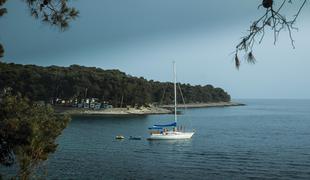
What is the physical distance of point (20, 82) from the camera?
98875 millimetres

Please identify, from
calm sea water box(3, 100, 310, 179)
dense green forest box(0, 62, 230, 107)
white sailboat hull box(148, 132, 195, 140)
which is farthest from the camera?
dense green forest box(0, 62, 230, 107)

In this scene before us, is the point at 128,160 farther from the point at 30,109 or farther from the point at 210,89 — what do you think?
the point at 210,89

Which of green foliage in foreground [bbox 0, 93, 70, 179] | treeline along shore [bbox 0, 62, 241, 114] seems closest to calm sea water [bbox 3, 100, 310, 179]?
green foliage in foreground [bbox 0, 93, 70, 179]

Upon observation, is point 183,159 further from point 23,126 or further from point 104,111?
point 104,111

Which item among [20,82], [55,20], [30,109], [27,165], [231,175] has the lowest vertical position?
[231,175]

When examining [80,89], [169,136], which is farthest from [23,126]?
[80,89]

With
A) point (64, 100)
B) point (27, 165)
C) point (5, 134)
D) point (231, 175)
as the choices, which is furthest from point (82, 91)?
point (27, 165)

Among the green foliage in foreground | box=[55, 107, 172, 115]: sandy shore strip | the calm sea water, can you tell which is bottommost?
the calm sea water

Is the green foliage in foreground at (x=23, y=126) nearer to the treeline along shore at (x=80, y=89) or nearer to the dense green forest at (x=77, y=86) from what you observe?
the treeline along shore at (x=80, y=89)

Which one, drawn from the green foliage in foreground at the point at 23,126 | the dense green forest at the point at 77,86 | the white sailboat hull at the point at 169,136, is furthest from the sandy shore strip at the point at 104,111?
the green foliage in foreground at the point at 23,126

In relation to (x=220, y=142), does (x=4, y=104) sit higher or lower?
higher

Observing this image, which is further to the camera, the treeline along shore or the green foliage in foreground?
the treeline along shore

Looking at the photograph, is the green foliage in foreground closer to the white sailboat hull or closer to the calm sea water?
the calm sea water

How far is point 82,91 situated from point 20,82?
15.0 m
